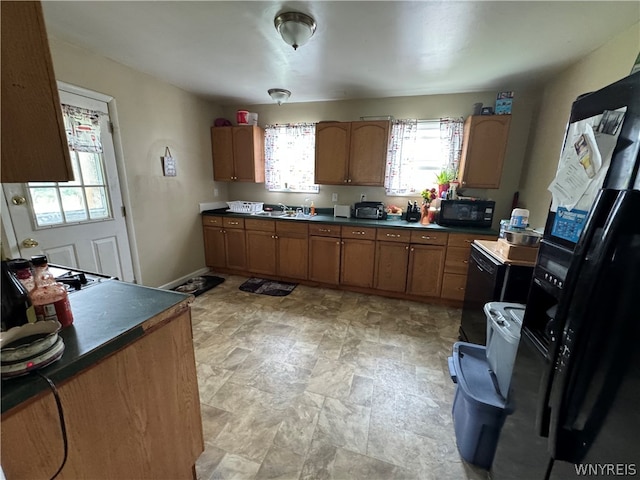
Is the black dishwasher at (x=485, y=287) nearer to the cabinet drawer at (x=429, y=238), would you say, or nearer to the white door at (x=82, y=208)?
the cabinet drawer at (x=429, y=238)

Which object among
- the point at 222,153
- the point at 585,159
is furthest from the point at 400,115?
the point at 585,159

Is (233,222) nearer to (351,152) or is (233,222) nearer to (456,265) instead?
(351,152)

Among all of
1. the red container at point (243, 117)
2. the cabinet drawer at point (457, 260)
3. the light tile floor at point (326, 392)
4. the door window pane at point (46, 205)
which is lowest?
the light tile floor at point (326, 392)

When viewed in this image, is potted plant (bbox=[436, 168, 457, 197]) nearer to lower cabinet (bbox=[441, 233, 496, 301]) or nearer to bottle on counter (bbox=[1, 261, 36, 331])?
lower cabinet (bbox=[441, 233, 496, 301])

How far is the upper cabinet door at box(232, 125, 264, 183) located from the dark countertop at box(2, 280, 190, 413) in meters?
2.82

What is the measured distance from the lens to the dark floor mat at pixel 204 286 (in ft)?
10.8

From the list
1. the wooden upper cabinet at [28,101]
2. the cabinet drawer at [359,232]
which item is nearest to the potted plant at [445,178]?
the cabinet drawer at [359,232]

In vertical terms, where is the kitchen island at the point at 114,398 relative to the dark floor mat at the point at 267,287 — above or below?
above

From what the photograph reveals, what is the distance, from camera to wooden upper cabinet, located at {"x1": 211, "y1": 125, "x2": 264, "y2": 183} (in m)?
3.71

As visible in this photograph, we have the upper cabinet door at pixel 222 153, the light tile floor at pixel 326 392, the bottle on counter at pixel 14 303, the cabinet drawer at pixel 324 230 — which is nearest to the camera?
the bottle on counter at pixel 14 303

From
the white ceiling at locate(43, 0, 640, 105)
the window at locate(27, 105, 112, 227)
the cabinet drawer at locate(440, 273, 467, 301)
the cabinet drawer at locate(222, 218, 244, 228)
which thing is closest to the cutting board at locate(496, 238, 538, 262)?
the cabinet drawer at locate(440, 273, 467, 301)

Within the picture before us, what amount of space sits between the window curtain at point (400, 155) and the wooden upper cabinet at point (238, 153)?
6.14 feet

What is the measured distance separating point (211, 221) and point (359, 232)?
2.18 m

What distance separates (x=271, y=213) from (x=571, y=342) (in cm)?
350
